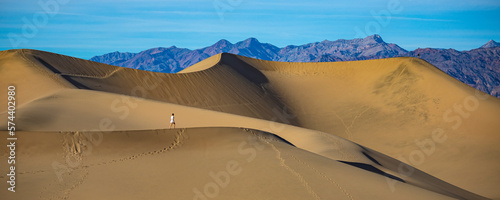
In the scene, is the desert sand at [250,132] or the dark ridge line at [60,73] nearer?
the desert sand at [250,132]

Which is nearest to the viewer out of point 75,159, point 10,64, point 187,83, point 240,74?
point 75,159

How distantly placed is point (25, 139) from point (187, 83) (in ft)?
83.9

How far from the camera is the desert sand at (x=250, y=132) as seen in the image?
38.2 ft

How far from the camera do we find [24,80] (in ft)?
92.5

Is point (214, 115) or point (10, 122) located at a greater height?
point (214, 115)

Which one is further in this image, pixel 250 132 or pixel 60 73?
pixel 60 73

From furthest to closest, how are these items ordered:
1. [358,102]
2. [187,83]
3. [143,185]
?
[358,102]
[187,83]
[143,185]

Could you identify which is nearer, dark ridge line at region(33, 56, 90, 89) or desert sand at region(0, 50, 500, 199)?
desert sand at region(0, 50, 500, 199)

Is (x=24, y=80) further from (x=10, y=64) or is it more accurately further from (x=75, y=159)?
(x=75, y=159)

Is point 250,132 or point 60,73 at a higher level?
point 60,73

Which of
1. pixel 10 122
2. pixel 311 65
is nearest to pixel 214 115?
pixel 10 122

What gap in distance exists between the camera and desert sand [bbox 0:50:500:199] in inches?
459

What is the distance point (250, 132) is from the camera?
1484cm

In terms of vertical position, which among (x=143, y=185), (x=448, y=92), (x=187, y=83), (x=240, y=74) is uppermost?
(x=240, y=74)
